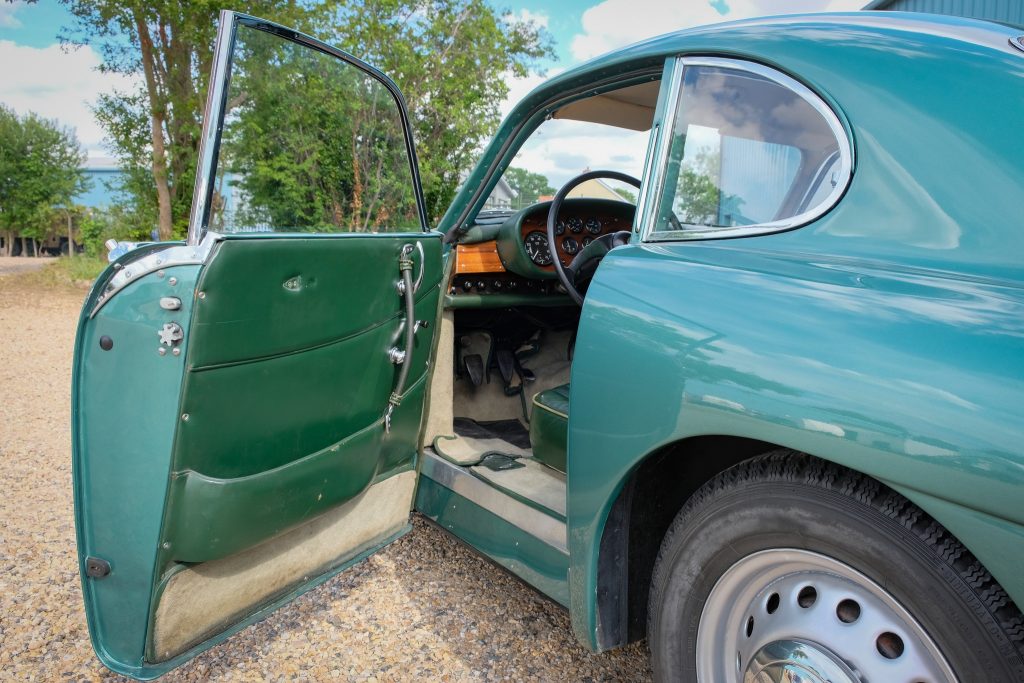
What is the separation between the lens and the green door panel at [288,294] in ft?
5.25

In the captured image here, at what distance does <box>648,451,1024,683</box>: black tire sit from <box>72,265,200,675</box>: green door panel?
1199 millimetres

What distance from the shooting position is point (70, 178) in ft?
102

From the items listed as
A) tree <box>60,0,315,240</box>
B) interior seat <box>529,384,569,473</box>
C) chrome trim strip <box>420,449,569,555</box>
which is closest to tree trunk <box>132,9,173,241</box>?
tree <box>60,0,315,240</box>

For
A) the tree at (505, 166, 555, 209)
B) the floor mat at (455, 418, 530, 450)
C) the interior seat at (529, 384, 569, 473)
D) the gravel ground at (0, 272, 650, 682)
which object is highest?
the tree at (505, 166, 555, 209)

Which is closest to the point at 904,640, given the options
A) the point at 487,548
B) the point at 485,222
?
the point at 487,548

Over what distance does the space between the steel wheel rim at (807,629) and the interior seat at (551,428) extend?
992mm

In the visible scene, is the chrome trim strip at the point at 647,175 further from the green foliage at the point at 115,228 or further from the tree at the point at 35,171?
the tree at the point at 35,171

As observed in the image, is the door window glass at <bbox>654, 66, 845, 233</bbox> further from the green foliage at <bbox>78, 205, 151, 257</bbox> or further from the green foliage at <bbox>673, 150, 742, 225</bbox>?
the green foliage at <bbox>78, 205, 151, 257</bbox>

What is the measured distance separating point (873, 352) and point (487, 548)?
4.73ft

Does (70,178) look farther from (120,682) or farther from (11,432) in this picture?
(120,682)

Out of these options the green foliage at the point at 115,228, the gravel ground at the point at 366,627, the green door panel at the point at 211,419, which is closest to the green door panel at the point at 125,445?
the green door panel at the point at 211,419

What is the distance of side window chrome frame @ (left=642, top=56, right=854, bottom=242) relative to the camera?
1428 millimetres

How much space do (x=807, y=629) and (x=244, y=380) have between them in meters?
1.36

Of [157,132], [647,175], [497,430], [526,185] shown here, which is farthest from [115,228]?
[647,175]
